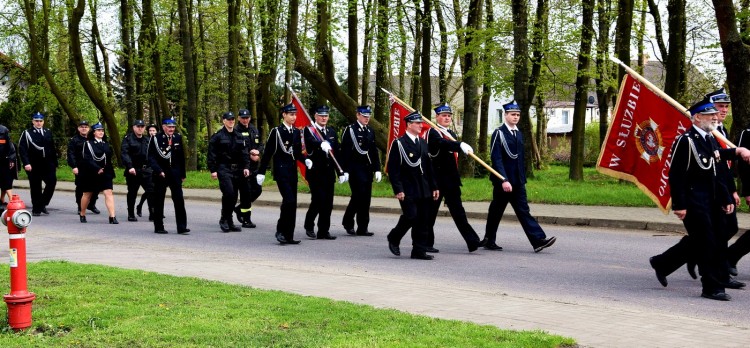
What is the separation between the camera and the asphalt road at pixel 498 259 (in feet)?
30.1

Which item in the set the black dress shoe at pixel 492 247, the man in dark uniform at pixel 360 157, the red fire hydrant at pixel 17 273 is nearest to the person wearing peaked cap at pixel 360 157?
the man in dark uniform at pixel 360 157

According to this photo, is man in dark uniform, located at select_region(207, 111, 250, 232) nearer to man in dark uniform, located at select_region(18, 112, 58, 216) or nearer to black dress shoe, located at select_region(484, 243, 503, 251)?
black dress shoe, located at select_region(484, 243, 503, 251)

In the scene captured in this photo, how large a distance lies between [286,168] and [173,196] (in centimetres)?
241

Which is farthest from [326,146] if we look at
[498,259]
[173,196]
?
[498,259]

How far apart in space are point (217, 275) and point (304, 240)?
441 cm

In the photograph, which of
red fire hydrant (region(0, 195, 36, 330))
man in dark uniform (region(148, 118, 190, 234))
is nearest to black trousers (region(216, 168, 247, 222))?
man in dark uniform (region(148, 118, 190, 234))

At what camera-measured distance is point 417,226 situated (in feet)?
40.1

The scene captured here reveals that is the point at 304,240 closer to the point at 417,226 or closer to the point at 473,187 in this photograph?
the point at 417,226

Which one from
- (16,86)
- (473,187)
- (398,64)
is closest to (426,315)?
(473,187)

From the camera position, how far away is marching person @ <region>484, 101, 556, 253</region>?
12680 millimetres

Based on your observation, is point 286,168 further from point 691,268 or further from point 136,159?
point 691,268

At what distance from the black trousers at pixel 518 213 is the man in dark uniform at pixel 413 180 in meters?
1.17

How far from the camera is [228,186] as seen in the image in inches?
633

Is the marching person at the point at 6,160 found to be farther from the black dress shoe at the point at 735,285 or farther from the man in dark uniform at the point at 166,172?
the black dress shoe at the point at 735,285
